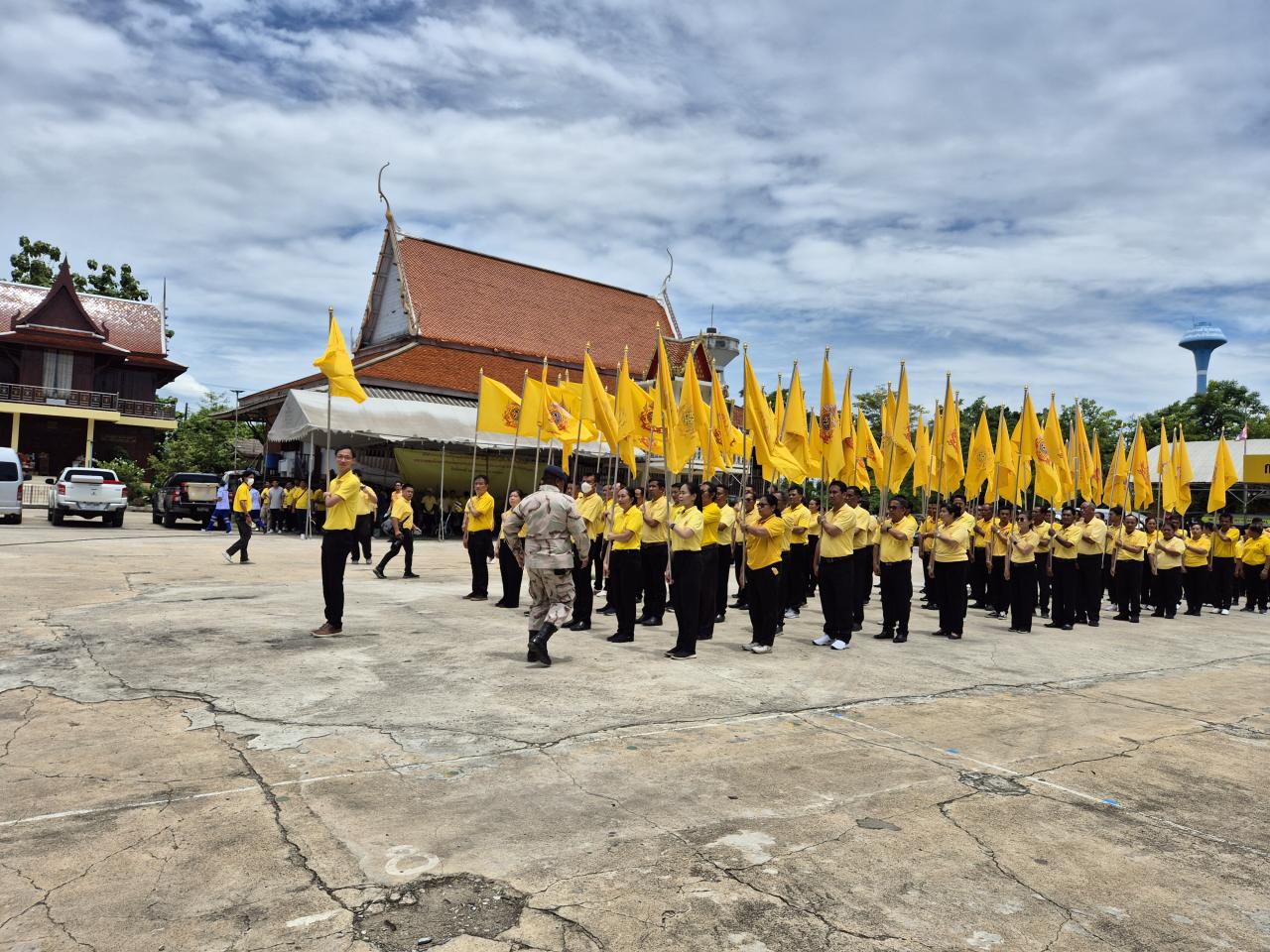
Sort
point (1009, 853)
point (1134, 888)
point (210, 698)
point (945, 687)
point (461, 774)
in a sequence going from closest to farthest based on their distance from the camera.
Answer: point (1134, 888) → point (1009, 853) → point (461, 774) → point (210, 698) → point (945, 687)

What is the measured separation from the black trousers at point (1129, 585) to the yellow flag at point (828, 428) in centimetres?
530

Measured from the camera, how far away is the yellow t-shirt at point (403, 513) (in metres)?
13.4

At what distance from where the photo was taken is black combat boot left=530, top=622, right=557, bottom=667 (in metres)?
7.03

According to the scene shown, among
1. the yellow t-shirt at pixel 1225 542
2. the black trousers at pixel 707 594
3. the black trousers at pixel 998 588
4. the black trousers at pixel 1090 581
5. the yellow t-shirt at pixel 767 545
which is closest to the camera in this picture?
the yellow t-shirt at pixel 767 545

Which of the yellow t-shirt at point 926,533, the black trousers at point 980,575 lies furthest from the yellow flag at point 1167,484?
the yellow t-shirt at point 926,533

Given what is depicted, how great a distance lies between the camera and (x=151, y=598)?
959 cm

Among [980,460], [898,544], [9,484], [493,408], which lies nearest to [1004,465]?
[980,460]

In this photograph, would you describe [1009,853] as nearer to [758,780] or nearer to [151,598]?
[758,780]

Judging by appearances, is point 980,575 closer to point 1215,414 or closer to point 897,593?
point 897,593

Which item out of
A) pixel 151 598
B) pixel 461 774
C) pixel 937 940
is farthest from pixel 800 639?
pixel 151 598

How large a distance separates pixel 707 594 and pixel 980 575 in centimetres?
692

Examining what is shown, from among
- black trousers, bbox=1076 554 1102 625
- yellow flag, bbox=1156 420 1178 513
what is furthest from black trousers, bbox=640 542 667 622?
yellow flag, bbox=1156 420 1178 513

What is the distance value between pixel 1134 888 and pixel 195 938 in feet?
11.3

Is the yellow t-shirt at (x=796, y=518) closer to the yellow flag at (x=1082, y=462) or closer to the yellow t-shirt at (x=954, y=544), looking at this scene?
the yellow t-shirt at (x=954, y=544)
